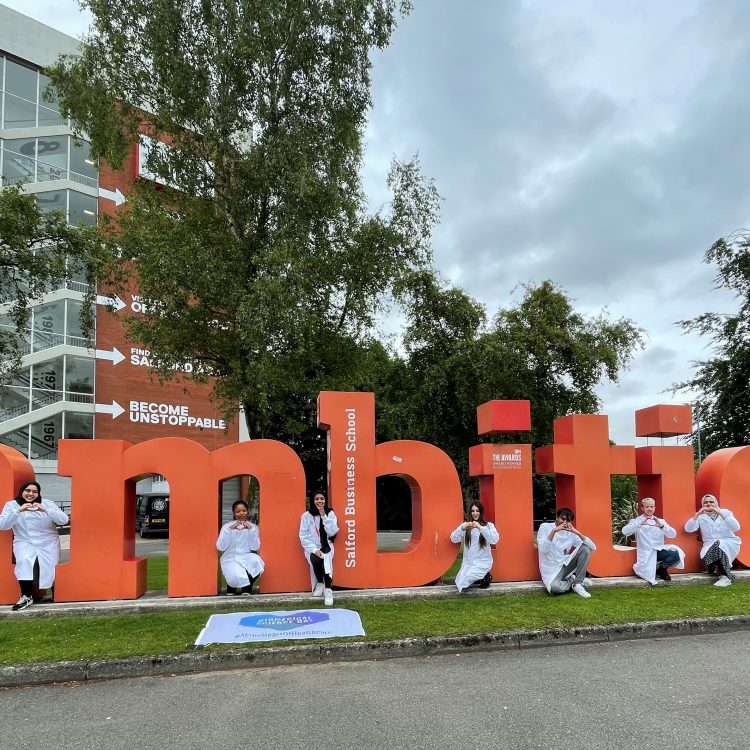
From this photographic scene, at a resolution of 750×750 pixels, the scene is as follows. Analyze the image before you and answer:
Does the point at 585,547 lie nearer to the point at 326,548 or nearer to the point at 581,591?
the point at 581,591

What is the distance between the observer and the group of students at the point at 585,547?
848cm

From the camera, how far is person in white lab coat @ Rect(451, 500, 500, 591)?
27.8 ft

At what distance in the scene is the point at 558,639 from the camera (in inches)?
255

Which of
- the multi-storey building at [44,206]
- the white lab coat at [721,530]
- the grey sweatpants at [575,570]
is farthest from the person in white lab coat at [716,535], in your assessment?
the multi-storey building at [44,206]

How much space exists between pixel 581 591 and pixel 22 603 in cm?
735

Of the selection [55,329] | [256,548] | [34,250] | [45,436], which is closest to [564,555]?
[256,548]

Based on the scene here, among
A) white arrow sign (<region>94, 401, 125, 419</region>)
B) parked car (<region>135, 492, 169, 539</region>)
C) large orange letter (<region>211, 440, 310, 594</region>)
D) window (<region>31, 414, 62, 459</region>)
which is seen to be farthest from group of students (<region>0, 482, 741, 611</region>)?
white arrow sign (<region>94, 401, 125, 419</region>)

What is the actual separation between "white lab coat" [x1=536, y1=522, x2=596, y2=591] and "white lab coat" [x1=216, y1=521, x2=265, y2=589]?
4.05 metres

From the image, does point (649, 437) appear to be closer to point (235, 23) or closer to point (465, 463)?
point (465, 463)

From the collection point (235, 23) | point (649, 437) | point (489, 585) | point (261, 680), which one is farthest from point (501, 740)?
point (235, 23)

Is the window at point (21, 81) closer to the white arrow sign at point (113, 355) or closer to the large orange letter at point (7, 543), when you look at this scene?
the white arrow sign at point (113, 355)

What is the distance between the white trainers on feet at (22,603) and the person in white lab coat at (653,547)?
28.1 feet

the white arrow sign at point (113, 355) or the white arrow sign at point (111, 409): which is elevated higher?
the white arrow sign at point (113, 355)

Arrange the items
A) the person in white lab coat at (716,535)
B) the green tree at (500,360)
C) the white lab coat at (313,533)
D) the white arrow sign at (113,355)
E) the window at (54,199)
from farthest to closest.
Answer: the white arrow sign at (113,355) → the window at (54,199) → the green tree at (500,360) → the person in white lab coat at (716,535) → the white lab coat at (313,533)
